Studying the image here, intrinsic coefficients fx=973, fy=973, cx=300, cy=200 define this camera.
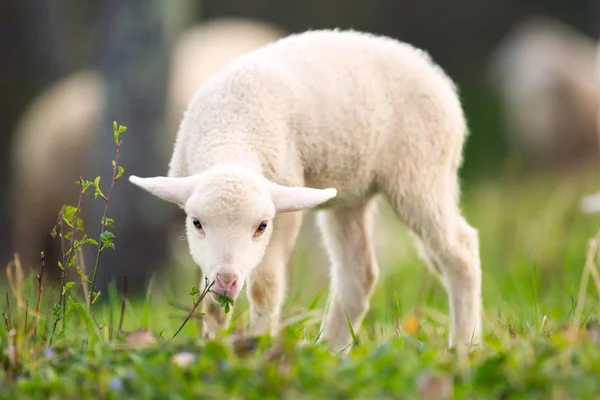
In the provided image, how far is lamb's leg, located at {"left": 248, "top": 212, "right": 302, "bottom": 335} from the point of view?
13.5 ft

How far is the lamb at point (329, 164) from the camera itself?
146 inches

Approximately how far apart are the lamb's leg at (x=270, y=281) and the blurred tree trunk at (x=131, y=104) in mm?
3269

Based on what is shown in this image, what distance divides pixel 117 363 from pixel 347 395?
787mm

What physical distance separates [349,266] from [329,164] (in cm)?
72

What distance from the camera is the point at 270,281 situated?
4.13m

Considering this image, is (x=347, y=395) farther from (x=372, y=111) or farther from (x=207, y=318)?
(x=372, y=111)

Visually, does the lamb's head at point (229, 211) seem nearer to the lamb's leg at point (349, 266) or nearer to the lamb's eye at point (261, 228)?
the lamb's eye at point (261, 228)

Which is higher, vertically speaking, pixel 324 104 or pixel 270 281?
pixel 324 104

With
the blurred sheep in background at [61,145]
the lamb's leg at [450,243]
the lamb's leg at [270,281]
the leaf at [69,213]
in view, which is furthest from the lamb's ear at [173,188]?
the blurred sheep in background at [61,145]

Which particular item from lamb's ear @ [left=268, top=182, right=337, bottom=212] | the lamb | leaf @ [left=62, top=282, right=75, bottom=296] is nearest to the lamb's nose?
the lamb

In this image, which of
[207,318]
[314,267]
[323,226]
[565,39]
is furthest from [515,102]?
[207,318]

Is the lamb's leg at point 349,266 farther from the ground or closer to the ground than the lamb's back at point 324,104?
closer to the ground

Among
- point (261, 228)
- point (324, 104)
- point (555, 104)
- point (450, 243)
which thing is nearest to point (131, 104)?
point (324, 104)

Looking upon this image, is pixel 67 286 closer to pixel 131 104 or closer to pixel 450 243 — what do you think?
pixel 450 243
